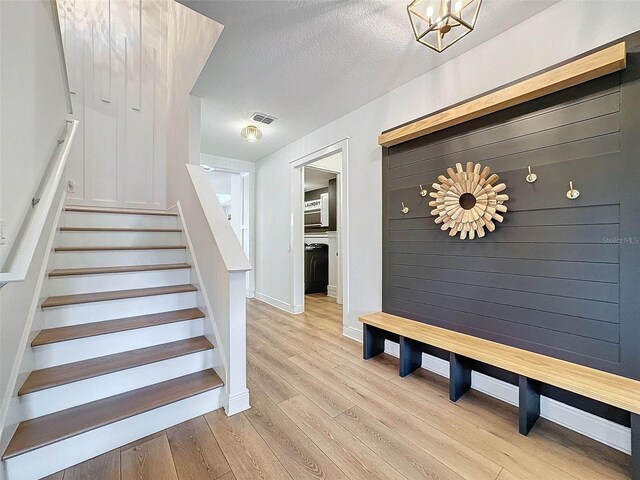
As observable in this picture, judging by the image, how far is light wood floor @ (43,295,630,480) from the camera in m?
1.31

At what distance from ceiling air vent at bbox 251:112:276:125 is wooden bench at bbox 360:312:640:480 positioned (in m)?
2.50

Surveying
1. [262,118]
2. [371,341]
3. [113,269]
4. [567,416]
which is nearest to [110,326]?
[113,269]

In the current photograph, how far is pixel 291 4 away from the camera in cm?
164

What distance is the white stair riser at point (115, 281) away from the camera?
1.94 m

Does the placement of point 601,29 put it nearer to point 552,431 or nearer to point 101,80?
point 552,431

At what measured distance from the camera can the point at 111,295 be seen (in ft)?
6.50

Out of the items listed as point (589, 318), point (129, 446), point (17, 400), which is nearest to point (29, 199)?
point (17, 400)

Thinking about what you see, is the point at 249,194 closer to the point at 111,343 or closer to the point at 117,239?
the point at 117,239

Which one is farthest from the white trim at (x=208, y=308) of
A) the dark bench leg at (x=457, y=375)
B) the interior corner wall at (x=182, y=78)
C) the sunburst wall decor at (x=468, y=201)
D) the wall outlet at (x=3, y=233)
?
the sunburst wall decor at (x=468, y=201)

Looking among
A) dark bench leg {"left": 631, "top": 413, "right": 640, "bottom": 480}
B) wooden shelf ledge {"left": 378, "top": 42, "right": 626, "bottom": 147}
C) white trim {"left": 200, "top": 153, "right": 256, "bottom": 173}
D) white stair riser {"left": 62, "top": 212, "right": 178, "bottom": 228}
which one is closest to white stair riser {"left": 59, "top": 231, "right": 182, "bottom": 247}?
white stair riser {"left": 62, "top": 212, "right": 178, "bottom": 228}

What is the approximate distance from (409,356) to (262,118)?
295 centimetres

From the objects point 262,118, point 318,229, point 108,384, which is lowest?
point 108,384

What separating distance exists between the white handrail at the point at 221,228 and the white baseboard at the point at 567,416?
182cm

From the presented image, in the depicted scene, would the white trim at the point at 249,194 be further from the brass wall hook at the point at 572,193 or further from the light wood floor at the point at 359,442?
the brass wall hook at the point at 572,193
